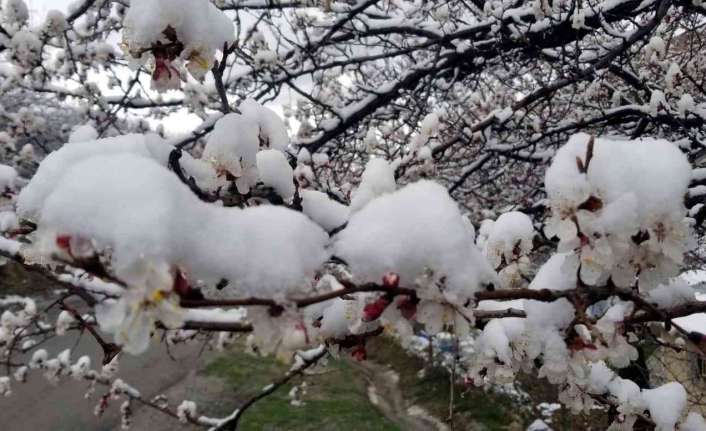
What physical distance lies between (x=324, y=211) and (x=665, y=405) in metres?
1.40

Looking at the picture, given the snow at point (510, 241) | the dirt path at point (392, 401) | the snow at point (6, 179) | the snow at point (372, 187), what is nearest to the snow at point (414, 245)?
the snow at point (372, 187)

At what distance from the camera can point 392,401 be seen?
27.6 feet

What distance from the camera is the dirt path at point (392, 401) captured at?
7148 millimetres

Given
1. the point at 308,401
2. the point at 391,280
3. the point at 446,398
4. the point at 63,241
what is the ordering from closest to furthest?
1. the point at 63,241
2. the point at 391,280
3. the point at 446,398
4. the point at 308,401

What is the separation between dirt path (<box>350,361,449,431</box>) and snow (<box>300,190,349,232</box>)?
611 cm

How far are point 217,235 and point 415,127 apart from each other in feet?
10.6

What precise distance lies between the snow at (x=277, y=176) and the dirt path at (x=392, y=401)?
6.18 m

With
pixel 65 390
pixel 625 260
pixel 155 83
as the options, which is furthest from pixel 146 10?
pixel 65 390

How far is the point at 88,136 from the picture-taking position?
4.54 ft

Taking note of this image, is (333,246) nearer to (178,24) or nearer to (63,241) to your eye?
(63,241)

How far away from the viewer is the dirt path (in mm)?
7148

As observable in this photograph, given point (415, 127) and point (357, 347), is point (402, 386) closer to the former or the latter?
point (415, 127)

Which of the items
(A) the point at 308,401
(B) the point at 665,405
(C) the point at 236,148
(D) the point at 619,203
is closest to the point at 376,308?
(D) the point at 619,203

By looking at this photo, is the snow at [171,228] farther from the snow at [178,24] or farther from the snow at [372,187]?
the snow at [178,24]
